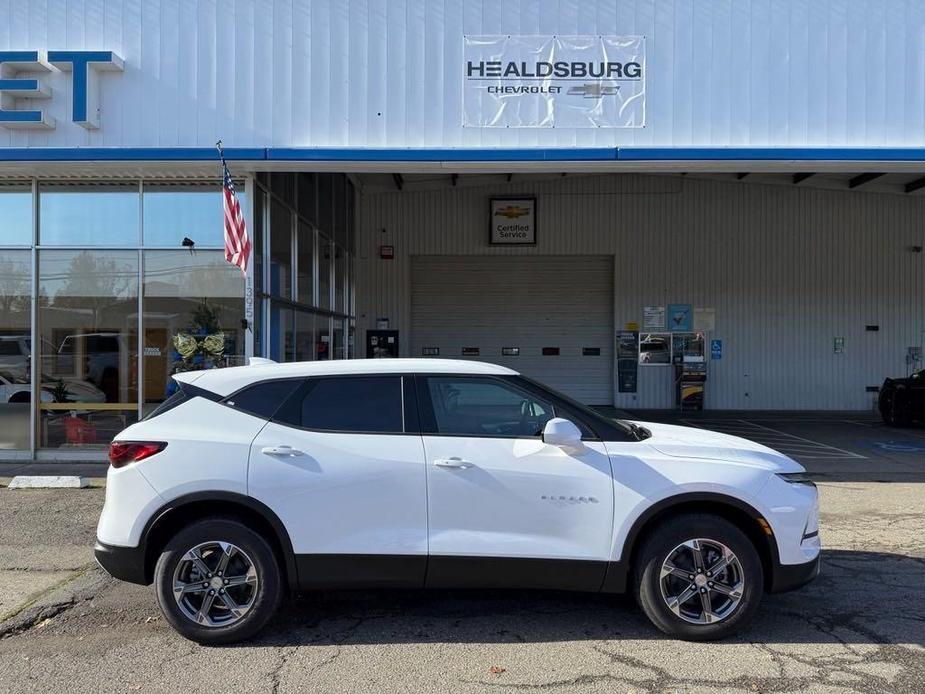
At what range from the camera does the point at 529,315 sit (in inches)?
757

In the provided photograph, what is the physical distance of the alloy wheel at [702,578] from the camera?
433cm

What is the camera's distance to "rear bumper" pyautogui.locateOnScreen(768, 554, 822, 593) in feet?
14.3

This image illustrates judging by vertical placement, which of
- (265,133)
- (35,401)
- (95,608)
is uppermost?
(265,133)

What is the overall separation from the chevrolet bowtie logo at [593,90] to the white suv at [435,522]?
655cm

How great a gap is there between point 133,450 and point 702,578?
3488 mm

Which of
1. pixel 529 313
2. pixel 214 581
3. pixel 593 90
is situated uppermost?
pixel 593 90

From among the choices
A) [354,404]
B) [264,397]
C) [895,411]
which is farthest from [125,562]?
[895,411]

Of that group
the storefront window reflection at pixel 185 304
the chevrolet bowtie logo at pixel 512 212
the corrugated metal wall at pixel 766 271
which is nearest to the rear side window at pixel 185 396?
the storefront window reflection at pixel 185 304

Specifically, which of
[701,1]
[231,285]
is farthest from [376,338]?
[701,1]

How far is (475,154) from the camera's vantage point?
9484mm

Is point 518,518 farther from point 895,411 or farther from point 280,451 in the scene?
point 895,411

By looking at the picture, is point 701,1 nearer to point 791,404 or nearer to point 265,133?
point 265,133

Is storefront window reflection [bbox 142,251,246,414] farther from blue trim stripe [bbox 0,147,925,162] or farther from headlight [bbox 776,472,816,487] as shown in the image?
headlight [bbox 776,472,816,487]

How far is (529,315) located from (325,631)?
15085 mm
